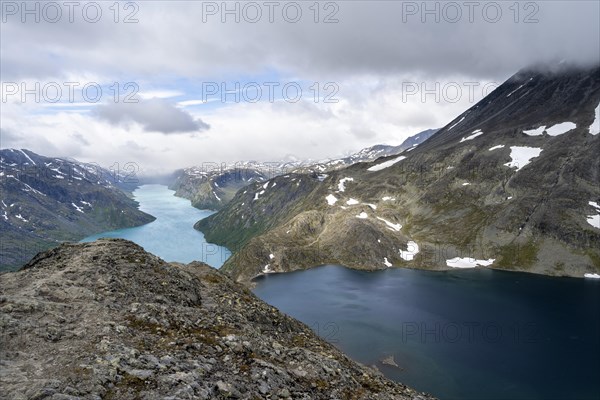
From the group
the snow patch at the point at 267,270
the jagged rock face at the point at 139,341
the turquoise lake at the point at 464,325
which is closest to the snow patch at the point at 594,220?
the turquoise lake at the point at 464,325

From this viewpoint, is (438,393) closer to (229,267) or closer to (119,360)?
(119,360)

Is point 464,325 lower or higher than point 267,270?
higher

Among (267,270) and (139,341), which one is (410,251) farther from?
(139,341)

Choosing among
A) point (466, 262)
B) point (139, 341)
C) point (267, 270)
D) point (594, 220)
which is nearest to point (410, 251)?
point (466, 262)

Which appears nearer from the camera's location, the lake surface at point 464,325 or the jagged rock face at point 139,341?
the jagged rock face at point 139,341

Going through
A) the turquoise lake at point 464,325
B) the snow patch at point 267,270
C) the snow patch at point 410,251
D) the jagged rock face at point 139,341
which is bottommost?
the snow patch at point 267,270

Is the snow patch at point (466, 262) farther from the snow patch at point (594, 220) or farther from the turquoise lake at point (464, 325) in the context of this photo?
the snow patch at point (594, 220)
